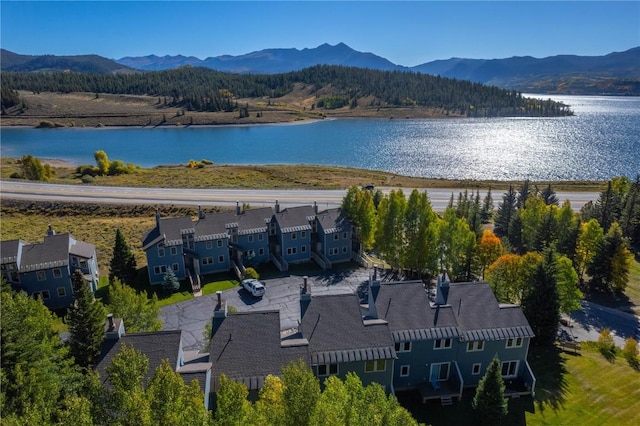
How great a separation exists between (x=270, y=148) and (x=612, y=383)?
14683 cm

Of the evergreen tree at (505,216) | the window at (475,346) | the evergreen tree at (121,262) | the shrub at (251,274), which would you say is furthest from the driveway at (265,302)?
the evergreen tree at (505,216)

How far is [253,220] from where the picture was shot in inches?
2051

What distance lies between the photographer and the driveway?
37375 mm

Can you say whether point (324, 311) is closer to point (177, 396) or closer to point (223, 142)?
point (177, 396)

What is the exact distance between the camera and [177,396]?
547 inches

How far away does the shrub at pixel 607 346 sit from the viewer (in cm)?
3547

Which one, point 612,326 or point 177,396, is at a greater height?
point 177,396

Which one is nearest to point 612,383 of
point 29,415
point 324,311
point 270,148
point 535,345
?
point 535,345

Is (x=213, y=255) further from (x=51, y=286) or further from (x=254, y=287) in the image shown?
(x=51, y=286)

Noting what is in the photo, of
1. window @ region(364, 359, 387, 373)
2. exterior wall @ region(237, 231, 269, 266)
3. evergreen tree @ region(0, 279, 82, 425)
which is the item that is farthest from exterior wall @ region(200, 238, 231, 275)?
window @ region(364, 359, 387, 373)

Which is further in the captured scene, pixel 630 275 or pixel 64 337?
pixel 630 275

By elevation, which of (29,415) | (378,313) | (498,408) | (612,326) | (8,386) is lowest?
(612,326)

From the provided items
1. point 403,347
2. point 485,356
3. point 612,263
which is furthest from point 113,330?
point 612,263

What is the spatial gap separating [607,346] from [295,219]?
108 ft
